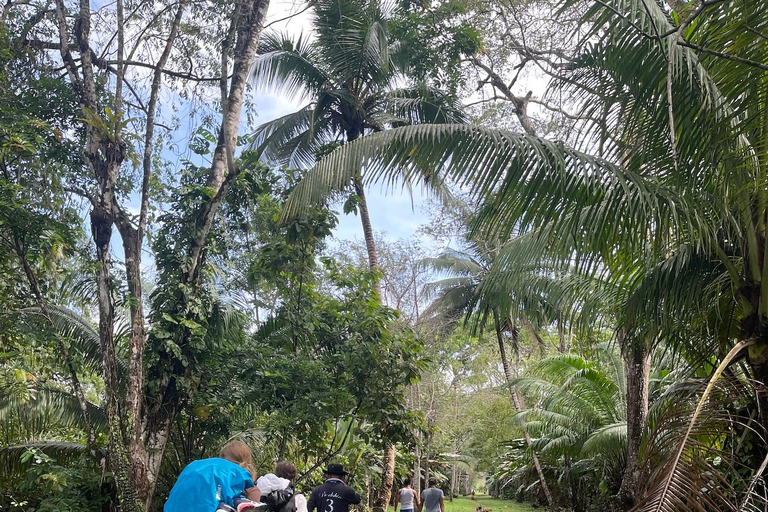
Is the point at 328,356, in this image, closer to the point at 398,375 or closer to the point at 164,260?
the point at 398,375

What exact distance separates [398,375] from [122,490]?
3.59 metres

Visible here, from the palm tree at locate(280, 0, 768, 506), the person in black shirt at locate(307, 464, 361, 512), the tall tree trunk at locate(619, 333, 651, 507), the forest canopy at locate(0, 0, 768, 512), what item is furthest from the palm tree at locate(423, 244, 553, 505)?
the palm tree at locate(280, 0, 768, 506)

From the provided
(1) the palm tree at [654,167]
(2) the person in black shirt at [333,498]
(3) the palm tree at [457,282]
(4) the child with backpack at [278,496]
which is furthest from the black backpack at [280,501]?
(3) the palm tree at [457,282]

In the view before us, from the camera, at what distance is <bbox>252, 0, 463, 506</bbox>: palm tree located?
12.1 m

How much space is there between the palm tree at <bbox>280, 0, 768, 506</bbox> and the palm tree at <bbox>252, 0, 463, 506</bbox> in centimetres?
620

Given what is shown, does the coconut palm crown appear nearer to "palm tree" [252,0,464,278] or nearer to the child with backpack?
"palm tree" [252,0,464,278]

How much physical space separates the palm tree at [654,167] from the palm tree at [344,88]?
6205 millimetres

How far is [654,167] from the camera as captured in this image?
19.9ft

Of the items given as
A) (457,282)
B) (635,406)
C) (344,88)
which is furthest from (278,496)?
(457,282)

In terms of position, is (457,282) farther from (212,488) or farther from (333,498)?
(212,488)

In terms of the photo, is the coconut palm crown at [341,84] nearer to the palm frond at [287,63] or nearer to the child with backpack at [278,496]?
the palm frond at [287,63]

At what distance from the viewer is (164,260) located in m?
8.43

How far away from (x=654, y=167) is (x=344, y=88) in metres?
8.46

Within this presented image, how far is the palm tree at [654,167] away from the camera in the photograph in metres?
4.96
